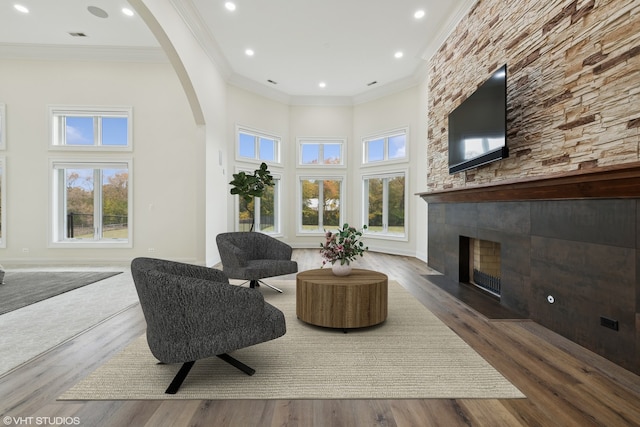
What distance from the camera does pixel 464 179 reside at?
4539 mm

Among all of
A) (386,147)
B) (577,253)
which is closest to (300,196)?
(386,147)

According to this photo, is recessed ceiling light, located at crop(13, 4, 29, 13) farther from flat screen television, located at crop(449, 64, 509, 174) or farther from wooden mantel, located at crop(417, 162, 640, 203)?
wooden mantel, located at crop(417, 162, 640, 203)

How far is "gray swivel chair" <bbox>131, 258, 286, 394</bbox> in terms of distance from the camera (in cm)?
174

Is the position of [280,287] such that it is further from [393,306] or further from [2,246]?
[2,246]

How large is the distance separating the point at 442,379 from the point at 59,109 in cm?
787

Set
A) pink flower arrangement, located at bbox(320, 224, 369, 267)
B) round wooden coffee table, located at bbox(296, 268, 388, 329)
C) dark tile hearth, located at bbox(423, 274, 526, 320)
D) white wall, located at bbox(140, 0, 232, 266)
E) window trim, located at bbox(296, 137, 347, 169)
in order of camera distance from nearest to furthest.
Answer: round wooden coffee table, located at bbox(296, 268, 388, 329), pink flower arrangement, located at bbox(320, 224, 369, 267), dark tile hearth, located at bbox(423, 274, 526, 320), white wall, located at bbox(140, 0, 232, 266), window trim, located at bbox(296, 137, 347, 169)

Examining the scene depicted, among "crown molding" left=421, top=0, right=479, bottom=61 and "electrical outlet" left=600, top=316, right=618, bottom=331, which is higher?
"crown molding" left=421, top=0, right=479, bottom=61

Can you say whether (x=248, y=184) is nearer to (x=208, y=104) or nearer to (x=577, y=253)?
(x=208, y=104)

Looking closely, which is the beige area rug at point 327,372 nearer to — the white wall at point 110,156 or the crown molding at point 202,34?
the white wall at point 110,156

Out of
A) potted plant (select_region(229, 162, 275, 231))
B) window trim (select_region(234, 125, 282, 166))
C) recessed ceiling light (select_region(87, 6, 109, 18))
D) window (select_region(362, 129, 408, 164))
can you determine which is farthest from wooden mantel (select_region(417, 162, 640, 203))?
recessed ceiling light (select_region(87, 6, 109, 18))

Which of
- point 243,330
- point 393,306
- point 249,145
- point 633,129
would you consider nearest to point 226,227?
point 249,145

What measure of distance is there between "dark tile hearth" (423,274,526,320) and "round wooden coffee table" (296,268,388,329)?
126cm

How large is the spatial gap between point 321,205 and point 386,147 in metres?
2.30

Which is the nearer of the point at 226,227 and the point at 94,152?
the point at 94,152
